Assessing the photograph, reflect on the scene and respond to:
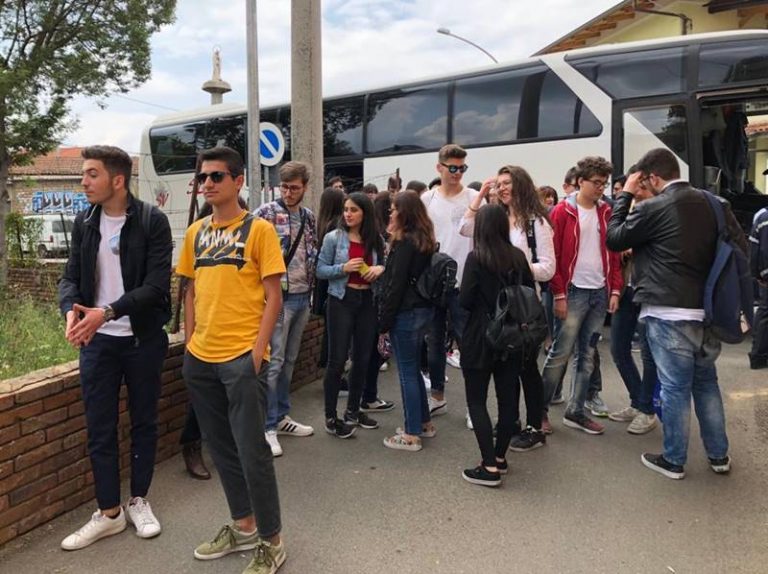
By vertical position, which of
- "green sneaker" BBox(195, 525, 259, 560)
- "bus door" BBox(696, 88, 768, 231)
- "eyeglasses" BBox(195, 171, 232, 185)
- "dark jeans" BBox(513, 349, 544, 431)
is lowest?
"green sneaker" BBox(195, 525, 259, 560)

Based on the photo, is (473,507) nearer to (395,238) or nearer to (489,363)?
(489,363)

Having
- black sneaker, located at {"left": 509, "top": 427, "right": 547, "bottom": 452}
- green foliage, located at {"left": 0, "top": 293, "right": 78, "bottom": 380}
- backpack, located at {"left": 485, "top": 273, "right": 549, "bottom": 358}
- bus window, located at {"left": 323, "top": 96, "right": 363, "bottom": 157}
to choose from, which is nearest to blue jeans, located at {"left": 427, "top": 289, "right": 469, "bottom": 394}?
backpack, located at {"left": 485, "top": 273, "right": 549, "bottom": 358}

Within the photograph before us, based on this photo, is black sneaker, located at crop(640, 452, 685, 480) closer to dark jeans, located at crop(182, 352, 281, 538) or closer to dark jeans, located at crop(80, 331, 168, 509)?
dark jeans, located at crop(182, 352, 281, 538)

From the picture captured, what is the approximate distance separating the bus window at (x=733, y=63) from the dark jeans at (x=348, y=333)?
18.5 feet

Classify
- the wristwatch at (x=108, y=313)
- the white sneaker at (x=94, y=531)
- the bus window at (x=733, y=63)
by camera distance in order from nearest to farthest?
the wristwatch at (x=108, y=313) → the white sneaker at (x=94, y=531) → the bus window at (x=733, y=63)

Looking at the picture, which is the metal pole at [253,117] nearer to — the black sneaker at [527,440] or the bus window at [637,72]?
the black sneaker at [527,440]

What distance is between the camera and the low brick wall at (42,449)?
2.81 metres

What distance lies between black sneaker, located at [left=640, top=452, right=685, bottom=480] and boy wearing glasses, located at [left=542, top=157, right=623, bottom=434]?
51 centimetres

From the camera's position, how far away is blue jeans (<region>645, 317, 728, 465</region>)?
3355 millimetres

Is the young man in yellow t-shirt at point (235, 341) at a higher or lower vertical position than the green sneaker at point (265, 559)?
higher

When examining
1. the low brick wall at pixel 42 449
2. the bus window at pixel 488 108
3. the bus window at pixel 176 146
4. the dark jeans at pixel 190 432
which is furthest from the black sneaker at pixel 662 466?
the bus window at pixel 176 146

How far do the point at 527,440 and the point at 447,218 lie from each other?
5.43 ft

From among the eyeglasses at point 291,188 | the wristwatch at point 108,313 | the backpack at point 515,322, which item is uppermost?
the eyeglasses at point 291,188

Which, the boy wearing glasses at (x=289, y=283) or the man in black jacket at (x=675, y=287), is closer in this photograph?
the man in black jacket at (x=675, y=287)
